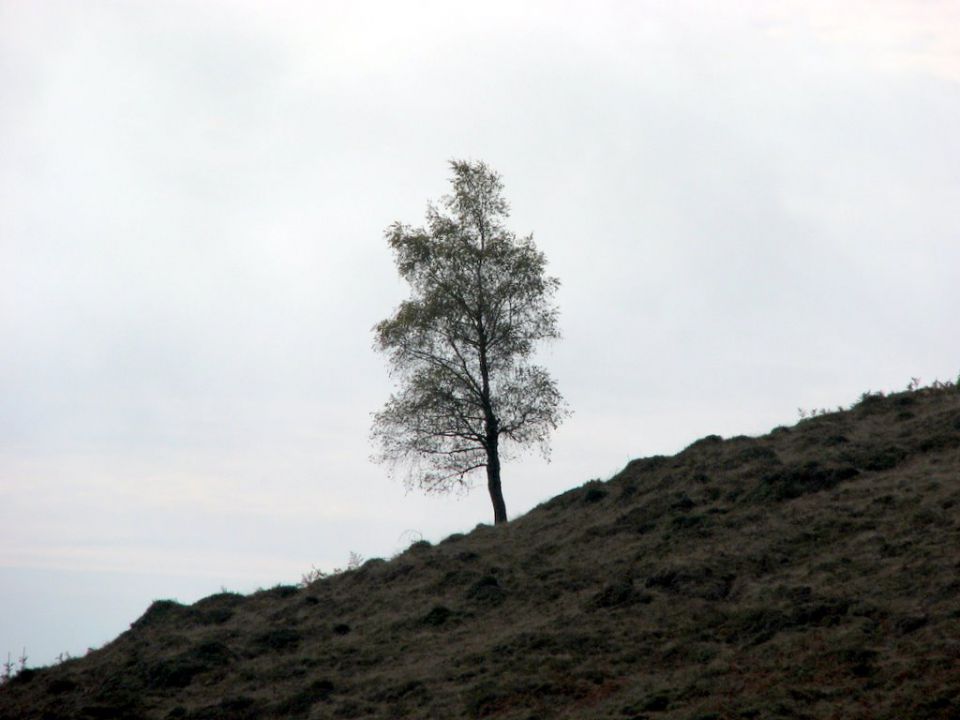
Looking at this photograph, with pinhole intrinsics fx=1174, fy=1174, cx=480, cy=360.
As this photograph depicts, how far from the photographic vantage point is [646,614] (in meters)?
22.5

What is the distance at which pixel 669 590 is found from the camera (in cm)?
2342

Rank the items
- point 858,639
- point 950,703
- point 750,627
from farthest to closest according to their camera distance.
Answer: point 750,627 < point 858,639 < point 950,703

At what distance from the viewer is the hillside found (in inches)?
719

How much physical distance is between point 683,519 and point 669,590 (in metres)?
4.57

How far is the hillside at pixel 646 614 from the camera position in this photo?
18.3 metres

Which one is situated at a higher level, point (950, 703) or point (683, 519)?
point (683, 519)

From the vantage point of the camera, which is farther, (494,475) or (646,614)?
(494,475)

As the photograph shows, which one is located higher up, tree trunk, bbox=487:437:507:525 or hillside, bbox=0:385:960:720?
tree trunk, bbox=487:437:507:525

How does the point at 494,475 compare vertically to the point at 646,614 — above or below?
above

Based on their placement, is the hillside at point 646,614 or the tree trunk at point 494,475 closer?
the hillside at point 646,614

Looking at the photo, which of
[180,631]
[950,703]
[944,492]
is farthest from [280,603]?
[950,703]

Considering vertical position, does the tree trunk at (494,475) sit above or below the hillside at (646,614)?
above

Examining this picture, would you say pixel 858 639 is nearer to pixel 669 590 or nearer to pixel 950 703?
pixel 950 703

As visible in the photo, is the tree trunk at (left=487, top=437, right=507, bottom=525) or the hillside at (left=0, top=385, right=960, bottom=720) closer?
the hillside at (left=0, top=385, right=960, bottom=720)
